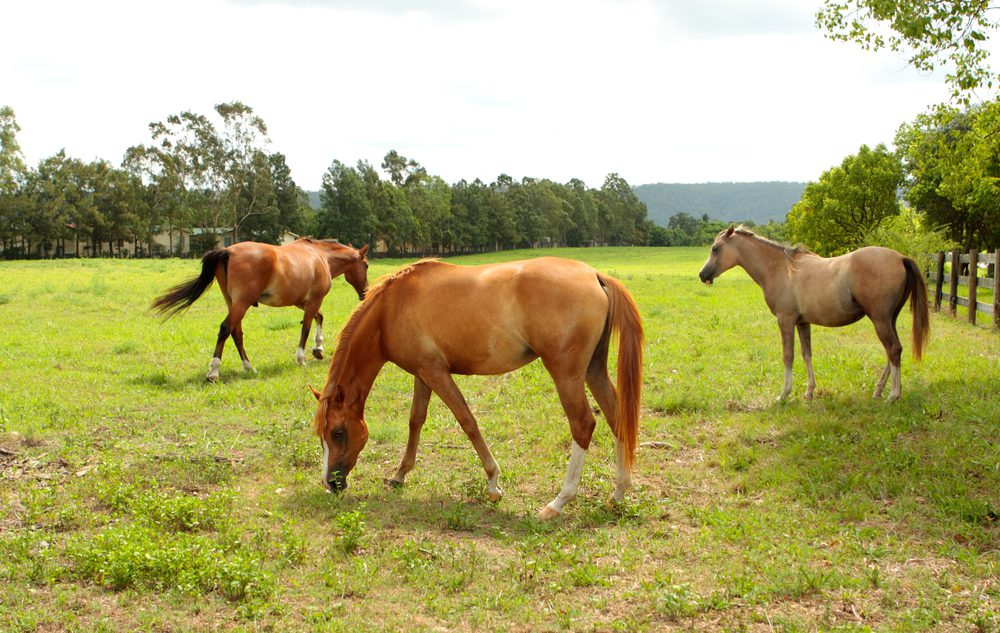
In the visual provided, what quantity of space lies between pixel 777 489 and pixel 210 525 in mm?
4348

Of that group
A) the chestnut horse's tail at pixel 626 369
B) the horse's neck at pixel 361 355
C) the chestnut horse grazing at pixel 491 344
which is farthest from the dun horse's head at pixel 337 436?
the chestnut horse's tail at pixel 626 369

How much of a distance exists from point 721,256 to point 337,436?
6.41 metres

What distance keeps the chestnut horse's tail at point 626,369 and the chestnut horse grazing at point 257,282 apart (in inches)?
221

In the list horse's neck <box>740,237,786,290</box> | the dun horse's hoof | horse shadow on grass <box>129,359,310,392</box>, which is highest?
horse's neck <box>740,237,786,290</box>

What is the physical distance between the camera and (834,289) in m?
8.46

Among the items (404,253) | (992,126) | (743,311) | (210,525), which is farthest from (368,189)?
(210,525)

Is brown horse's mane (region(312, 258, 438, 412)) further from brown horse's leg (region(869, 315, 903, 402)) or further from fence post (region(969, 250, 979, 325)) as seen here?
fence post (region(969, 250, 979, 325))

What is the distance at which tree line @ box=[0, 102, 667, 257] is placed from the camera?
210 ft

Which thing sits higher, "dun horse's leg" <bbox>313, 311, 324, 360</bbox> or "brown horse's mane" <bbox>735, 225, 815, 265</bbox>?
"brown horse's mane" <bbox>735, 225, 815, 265</bbox>

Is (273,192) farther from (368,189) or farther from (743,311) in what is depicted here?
(743,311)

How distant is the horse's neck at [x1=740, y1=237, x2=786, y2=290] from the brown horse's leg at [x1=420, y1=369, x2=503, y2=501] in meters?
5.19

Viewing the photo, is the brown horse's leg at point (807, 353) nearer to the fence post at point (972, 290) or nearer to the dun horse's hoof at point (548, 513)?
the dun horse's hoof at point (548, 513)

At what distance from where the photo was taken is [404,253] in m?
84.2

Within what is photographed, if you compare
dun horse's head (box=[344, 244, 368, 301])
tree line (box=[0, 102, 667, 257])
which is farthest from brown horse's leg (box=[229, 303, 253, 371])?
tree line (box=[0, 102, 667, 257])
